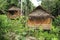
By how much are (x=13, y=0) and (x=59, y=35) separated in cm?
1405

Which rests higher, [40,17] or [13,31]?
[13,31]

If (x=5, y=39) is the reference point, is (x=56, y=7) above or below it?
below

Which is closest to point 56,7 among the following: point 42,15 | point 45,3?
point 45,3

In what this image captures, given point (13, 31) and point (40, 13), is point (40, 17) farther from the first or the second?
point (13, 31)

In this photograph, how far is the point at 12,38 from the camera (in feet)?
10.6

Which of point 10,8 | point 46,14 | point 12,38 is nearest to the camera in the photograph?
point 12,38

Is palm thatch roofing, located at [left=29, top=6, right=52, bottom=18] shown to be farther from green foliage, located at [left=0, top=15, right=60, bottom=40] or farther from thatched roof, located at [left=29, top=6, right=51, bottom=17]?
green foliage, located at [left=0, top=15, right=60, bottom=40]

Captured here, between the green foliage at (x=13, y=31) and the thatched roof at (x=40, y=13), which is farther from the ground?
the green foliage at (x=13, y=31)

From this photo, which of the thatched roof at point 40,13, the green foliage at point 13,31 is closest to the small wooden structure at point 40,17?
the thatched roof at point 40,13

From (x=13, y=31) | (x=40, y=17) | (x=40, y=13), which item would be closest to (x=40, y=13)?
(x=40, y=13)

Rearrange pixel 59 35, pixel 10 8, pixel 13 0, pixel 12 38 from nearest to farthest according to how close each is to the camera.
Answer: pixel 12 38
pixel 59 35
pixel 10 8
pixel 13 0

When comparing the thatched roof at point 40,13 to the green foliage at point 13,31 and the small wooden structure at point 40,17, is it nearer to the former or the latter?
the small wooden structure at point 40,17

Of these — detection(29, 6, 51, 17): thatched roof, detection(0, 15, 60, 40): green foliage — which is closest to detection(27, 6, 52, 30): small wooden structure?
detection(29, 6, 51, 17): thatched roof

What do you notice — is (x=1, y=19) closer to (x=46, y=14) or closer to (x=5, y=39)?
(x=5, y=39)
